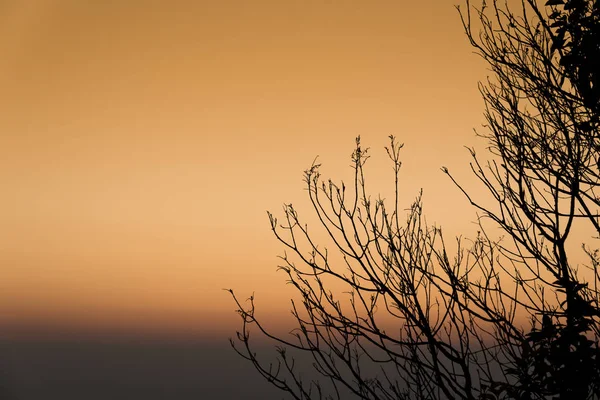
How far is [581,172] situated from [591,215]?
0.43 meters

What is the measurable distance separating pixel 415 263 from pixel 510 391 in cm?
115

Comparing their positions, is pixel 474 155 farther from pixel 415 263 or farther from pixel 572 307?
pixel 572 307

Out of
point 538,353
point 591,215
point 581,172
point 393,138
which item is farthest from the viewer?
point 393,138

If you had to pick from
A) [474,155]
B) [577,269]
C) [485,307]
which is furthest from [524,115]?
[485,307]

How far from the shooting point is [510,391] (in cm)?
354

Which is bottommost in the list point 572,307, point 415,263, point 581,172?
point 572,307

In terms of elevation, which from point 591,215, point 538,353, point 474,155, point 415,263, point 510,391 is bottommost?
point 510,391

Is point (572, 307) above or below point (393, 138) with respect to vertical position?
below

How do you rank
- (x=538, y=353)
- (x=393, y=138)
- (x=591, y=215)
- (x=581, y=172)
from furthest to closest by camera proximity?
(x=393, y=138) < (x=581, y=172) < (x=591, y=215) < (x=538, y=353)

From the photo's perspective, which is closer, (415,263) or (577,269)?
(415,263)

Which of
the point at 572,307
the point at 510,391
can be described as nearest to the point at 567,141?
the point at 572,307

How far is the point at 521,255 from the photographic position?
4.36 meters

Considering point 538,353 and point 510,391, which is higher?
point 538,353

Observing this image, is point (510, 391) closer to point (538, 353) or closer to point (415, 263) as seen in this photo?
point (538, 353)
